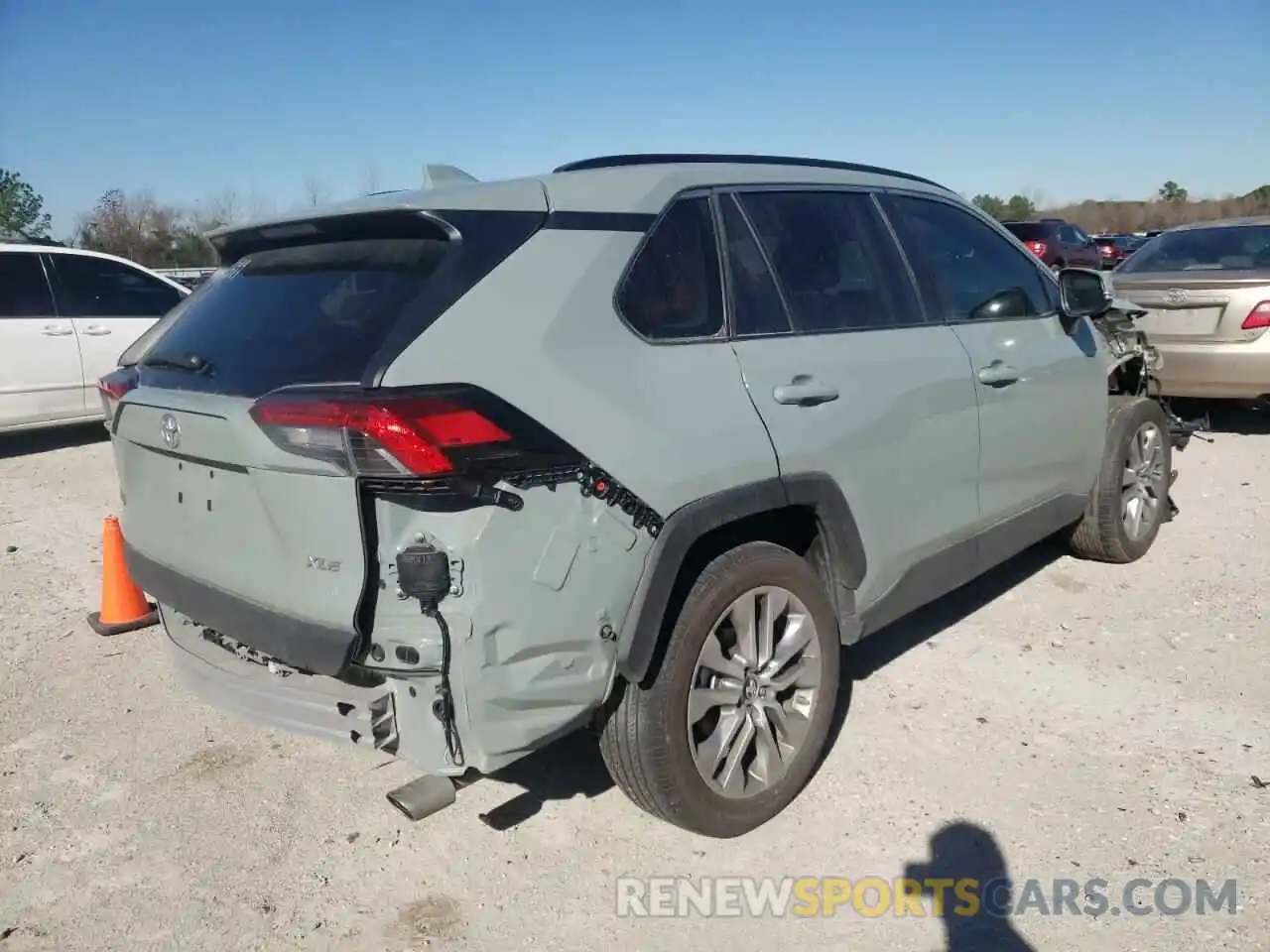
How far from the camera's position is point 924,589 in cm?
360

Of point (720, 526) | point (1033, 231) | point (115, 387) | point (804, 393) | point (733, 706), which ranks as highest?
point (1033, 231)

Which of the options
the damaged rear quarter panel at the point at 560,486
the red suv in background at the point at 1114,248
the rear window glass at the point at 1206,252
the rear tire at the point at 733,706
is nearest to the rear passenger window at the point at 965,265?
the rear tire at the point at 733,706

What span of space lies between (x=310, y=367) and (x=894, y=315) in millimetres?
2021

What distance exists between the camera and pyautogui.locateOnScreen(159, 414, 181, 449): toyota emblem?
105 inches

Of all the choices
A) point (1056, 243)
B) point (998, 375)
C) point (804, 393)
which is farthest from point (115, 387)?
point (1056, 243)

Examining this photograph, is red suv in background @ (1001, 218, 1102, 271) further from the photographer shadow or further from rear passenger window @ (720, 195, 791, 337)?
the photographer shadow

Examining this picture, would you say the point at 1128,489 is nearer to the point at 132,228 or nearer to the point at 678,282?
the point at 678,282

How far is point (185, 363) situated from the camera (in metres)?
2.80

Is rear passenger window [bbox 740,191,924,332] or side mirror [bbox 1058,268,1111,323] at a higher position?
rear passenger window [bbox 740,191,924,332]

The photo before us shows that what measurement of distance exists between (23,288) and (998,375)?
8241mm

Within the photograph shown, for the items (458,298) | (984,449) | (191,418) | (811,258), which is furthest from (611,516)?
(984,449)

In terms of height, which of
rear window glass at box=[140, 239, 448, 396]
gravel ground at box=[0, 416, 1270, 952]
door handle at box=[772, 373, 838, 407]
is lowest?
gravel ground at box=[0, 416, 1270, 952]

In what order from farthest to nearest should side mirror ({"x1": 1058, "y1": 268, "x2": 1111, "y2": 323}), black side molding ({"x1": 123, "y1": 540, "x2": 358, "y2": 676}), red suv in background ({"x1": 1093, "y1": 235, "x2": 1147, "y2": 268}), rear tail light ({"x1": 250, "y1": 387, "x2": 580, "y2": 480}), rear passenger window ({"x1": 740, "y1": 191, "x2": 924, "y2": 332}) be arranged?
1. red suv in background ({"x1": 1093, "y1": 235, "x2": 1147, "y2": 268})
2. side mirror ({"x1": 1058, "y1": 268, "x2": 1111, "y2": 323})
3. rear passenger window ({"x1": 740, "y1": 191, "x2": 924, "y2": 332})
4. black side molding ({"x1": 123, "y1": 540, "x2": 358, "y2": 676})
5. rear tail light ({"x1": 250, "y1": 387, "x2": 580, "y2": 480})

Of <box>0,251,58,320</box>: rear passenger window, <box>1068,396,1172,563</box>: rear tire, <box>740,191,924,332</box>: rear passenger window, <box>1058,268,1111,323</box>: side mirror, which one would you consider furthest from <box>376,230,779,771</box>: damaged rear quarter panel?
<box>0,251,58,320</box>: rear passenger window
